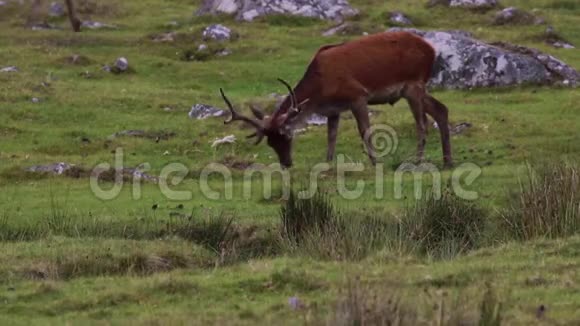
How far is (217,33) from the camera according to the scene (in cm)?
3120

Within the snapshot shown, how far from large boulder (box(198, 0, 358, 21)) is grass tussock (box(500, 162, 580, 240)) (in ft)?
71.2

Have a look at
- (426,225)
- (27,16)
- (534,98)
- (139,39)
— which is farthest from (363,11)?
(426,225)

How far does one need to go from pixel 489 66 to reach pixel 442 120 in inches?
238

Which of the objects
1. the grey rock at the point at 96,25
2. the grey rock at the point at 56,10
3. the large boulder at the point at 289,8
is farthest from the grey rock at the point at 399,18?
the grey rock at the point at 56,10

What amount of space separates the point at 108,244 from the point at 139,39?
64.8ft

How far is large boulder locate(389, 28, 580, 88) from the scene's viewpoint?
2473cm

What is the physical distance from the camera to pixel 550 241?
12188mm

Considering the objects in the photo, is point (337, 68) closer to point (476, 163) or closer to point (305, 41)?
point (476, 163)

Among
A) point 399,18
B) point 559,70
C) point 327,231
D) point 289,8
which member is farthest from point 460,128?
point 289,8

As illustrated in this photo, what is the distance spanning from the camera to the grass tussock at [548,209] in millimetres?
12766

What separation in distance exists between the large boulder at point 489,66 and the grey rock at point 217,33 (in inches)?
280

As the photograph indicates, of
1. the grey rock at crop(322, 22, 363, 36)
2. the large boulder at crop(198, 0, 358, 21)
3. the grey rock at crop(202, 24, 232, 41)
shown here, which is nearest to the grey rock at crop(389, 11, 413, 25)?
the large boulder at crop(198, 0, 358, 21)

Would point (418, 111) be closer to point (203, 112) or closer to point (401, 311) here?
point (203, 112)

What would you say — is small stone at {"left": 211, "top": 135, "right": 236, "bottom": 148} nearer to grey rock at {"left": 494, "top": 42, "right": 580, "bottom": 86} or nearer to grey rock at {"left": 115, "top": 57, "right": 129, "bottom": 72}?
grey rock at {"left": 494, "top": 42, "right": 580, "bottom": 86}
